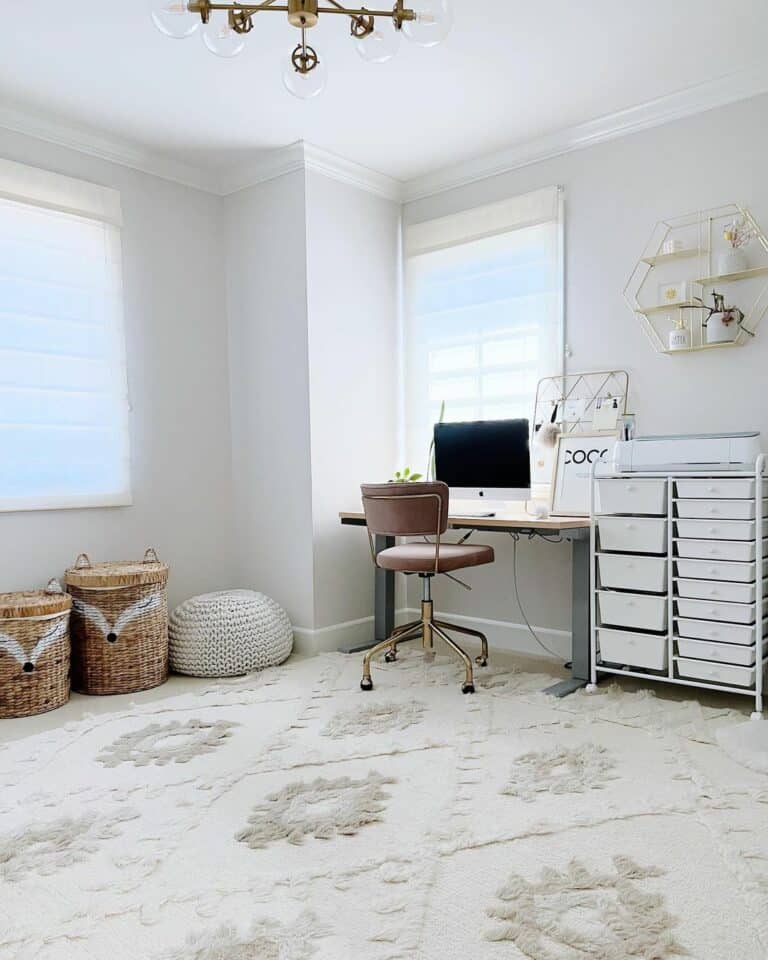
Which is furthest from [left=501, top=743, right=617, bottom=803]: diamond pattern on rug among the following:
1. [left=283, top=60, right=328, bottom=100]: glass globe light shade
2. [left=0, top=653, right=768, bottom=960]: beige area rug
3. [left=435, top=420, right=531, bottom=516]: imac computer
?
[left=283, top=60, right=328, bottom=100]: glass globe light shade

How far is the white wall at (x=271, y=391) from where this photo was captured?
4000 millimetres

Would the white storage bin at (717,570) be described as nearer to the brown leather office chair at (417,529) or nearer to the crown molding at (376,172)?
the brown leather office chair at (417,529)

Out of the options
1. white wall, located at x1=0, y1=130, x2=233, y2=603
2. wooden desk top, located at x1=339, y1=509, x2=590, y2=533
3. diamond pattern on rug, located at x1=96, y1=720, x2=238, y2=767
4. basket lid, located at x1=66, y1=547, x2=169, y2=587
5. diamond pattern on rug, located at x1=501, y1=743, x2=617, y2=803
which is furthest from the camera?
white wall, located at x1=0, y1=130, x2=233, y2=603

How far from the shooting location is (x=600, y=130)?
145 inches

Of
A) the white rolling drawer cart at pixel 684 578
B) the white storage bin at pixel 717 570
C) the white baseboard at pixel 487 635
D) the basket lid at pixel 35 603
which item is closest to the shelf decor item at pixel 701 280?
the white rolling drawer cart at pixel 684 578

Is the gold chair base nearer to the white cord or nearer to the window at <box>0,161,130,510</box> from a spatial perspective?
the white cord

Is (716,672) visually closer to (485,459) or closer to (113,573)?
(485,459)

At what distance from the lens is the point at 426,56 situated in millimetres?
3070

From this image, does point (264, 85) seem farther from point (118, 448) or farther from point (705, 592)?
point (705, 592)

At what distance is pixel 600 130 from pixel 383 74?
1105 mm

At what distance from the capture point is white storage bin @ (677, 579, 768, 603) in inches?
113

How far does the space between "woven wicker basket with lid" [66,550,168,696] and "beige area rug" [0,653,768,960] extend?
416mm

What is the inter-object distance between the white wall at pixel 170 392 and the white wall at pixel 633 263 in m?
1.46

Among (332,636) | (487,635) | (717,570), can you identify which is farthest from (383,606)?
(717,570)
